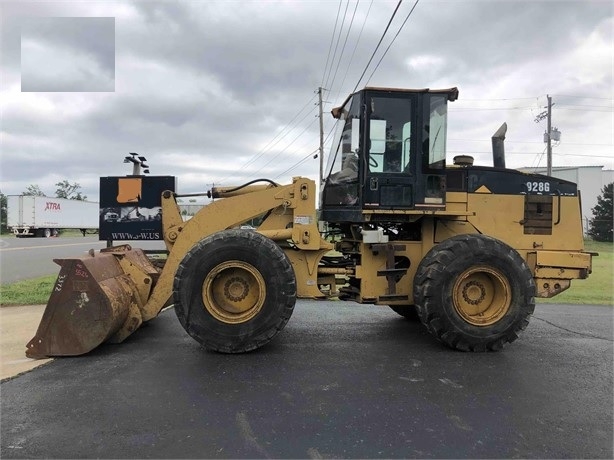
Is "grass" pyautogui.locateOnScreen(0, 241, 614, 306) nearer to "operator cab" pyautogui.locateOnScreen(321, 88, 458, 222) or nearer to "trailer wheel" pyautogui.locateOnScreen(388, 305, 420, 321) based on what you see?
"trailer wheel" pyautogui.locateOnScreen(388, 305, 420, 321)

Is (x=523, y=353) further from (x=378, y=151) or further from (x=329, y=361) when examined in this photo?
(x=378, y=151)

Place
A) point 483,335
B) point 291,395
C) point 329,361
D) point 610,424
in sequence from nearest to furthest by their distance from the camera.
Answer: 1. point 610,424
2. point 291,395
3. point 329,361
4. point 483,335

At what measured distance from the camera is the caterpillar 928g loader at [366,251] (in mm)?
4590

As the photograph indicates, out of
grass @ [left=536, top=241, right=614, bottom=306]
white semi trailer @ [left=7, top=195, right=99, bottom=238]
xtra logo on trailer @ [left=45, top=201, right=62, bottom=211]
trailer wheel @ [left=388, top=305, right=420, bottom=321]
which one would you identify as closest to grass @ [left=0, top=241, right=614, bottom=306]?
grass @ [left=536, top=241, right=614, bottom=306]

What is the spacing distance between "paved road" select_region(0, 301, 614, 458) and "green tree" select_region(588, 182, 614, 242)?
37405 millimetres

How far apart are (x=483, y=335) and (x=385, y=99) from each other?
290 cm

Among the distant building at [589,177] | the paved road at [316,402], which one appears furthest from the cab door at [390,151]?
the distant building at [589,177]

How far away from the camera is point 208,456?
2.70m

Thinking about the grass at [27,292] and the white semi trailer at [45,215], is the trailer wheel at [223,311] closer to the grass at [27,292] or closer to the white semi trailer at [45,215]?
the grass at [27,292]

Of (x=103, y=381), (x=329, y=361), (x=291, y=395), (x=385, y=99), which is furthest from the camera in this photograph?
(x=385, y=99)

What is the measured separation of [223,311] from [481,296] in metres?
2.95

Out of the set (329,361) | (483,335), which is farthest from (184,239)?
(483,335)

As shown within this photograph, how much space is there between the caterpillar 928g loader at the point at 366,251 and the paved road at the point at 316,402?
400 mm

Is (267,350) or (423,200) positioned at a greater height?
(423,200)
